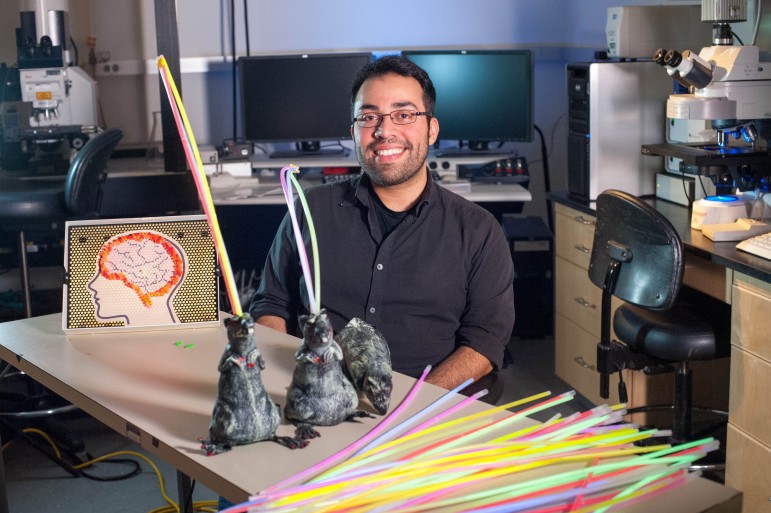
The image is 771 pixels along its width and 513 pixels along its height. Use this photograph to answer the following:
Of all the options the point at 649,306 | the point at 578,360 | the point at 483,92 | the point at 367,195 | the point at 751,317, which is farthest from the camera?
the point at 483,92

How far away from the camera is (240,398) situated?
1.34 metres

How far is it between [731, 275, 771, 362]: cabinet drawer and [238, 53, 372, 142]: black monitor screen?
217 centimetres

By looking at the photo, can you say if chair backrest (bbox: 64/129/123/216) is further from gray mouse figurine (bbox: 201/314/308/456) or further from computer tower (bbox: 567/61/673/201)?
gray mouse figurine (bbox: 201/314/308/456)

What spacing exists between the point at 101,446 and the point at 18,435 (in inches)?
10.7

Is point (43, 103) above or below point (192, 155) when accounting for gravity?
above

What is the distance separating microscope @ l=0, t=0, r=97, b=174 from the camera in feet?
12.4

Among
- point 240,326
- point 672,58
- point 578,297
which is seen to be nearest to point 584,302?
point 578,297

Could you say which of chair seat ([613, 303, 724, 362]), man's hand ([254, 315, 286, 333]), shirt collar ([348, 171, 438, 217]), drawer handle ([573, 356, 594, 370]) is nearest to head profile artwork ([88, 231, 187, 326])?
man's hand ([254, 315, 286, 333])

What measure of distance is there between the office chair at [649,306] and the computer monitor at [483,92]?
138 cm

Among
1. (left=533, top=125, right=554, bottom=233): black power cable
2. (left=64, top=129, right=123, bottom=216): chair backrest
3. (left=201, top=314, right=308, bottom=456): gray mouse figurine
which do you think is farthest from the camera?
(left=533, top=125, right=554, bottom=233): black power cable

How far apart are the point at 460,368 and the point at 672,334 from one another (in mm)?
886

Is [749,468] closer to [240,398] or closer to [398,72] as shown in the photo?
[398,72]

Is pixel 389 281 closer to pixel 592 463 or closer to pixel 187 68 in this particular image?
pixel 592 463

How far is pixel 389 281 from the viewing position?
222 cm
